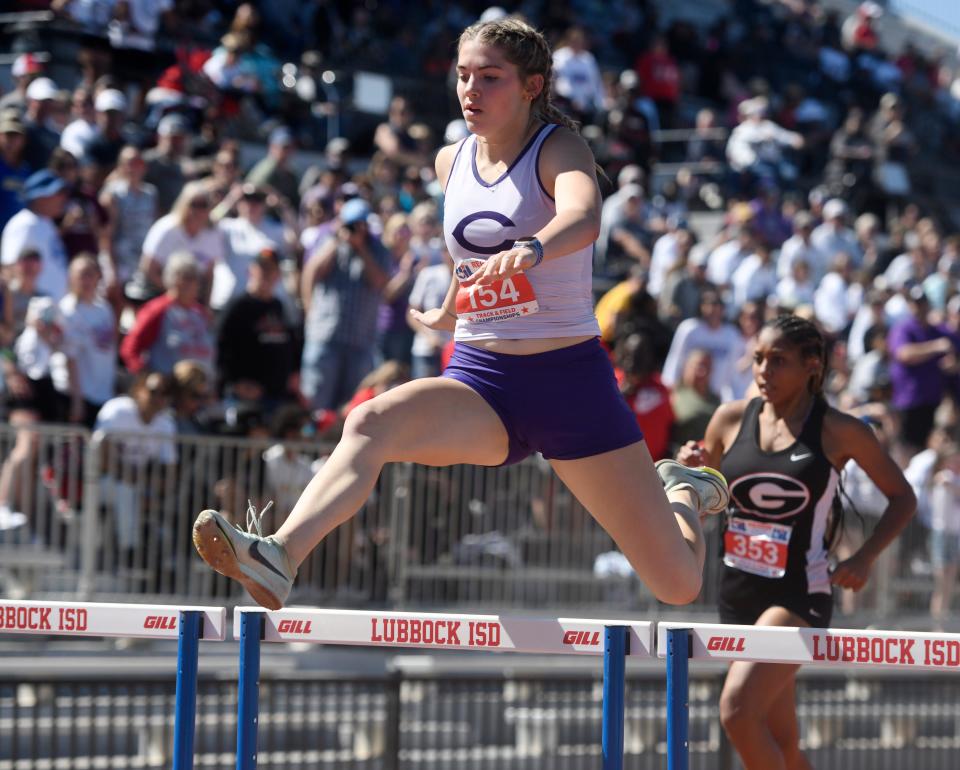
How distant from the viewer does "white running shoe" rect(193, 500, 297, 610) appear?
15.0 feet

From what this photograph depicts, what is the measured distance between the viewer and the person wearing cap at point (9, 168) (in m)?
11.2

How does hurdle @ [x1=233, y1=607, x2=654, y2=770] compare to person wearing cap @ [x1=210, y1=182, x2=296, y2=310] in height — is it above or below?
below

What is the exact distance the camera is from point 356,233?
481 inches

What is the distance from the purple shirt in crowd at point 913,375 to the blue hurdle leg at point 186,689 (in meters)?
11.0

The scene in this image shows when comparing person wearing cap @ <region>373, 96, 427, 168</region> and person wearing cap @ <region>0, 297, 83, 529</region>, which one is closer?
person wearing cap @ <region>0, 297, 83, 529</region>

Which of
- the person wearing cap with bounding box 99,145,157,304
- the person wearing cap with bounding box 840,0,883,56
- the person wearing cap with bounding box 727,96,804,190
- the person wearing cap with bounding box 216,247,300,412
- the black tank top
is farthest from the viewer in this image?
the person wearing cap with bounding box 840,0,883,56

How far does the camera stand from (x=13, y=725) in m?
7.71

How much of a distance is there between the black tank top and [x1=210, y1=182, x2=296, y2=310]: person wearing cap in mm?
6143

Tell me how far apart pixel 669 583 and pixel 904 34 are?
3562 cm

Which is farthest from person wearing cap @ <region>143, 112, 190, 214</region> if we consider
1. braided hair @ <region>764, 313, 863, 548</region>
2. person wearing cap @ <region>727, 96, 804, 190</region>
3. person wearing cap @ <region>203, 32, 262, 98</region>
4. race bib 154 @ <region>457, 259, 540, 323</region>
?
person wearing cap @ <region>727, 96, 804, 190</region>

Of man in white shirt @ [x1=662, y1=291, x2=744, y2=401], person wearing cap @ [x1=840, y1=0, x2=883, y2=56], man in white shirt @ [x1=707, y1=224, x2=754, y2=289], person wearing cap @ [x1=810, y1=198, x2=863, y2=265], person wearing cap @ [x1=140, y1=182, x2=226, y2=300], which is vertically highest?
person wearing cap @ [x1=840, y1=0, x2=883, y2=56]

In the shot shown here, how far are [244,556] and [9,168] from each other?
24.3ft

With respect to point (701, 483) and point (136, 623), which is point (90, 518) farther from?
point (701, 483)

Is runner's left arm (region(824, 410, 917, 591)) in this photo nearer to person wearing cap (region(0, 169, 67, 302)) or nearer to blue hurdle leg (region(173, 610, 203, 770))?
blue hurdle leg (region(173, 610, 203, 770))
